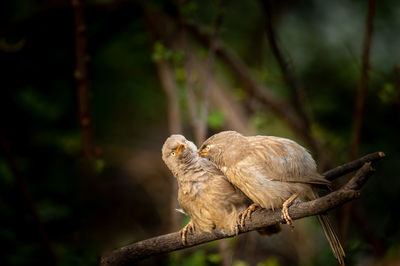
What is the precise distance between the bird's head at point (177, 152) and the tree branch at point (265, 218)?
469mm

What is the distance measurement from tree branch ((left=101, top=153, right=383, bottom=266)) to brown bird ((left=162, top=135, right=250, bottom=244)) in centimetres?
6

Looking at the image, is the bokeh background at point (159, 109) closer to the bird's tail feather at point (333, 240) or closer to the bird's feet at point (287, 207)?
the bird's tail feather at point (333, 240)

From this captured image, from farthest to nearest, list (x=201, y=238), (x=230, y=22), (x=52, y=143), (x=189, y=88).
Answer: (x=230, y=22)
(x=52, y=143)
(x=189, y=88)
(x=201, y=238)

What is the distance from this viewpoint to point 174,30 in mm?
6289

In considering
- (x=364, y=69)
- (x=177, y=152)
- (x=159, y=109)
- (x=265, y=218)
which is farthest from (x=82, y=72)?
(x=159, y=109)

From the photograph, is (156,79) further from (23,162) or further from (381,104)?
(381,104)

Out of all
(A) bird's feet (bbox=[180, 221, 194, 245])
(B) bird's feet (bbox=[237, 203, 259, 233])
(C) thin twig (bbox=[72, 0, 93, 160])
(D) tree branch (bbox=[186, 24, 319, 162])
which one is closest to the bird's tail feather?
(B) bird's feet (bbox=[237, 203, 259, 233])

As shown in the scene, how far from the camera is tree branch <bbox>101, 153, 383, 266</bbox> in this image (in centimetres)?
203

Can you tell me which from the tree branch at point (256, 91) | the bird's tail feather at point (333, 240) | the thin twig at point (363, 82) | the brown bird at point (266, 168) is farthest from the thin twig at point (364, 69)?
the brown bird at point (266, 168)

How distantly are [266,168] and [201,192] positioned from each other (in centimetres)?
47

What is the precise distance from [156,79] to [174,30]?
1.35m

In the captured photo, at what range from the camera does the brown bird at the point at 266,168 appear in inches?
99.8

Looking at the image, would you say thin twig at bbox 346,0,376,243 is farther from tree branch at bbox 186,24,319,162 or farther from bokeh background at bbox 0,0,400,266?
tree branch at bbox 186,24,319,162

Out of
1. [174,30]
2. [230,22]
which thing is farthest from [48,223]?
[230,22]
